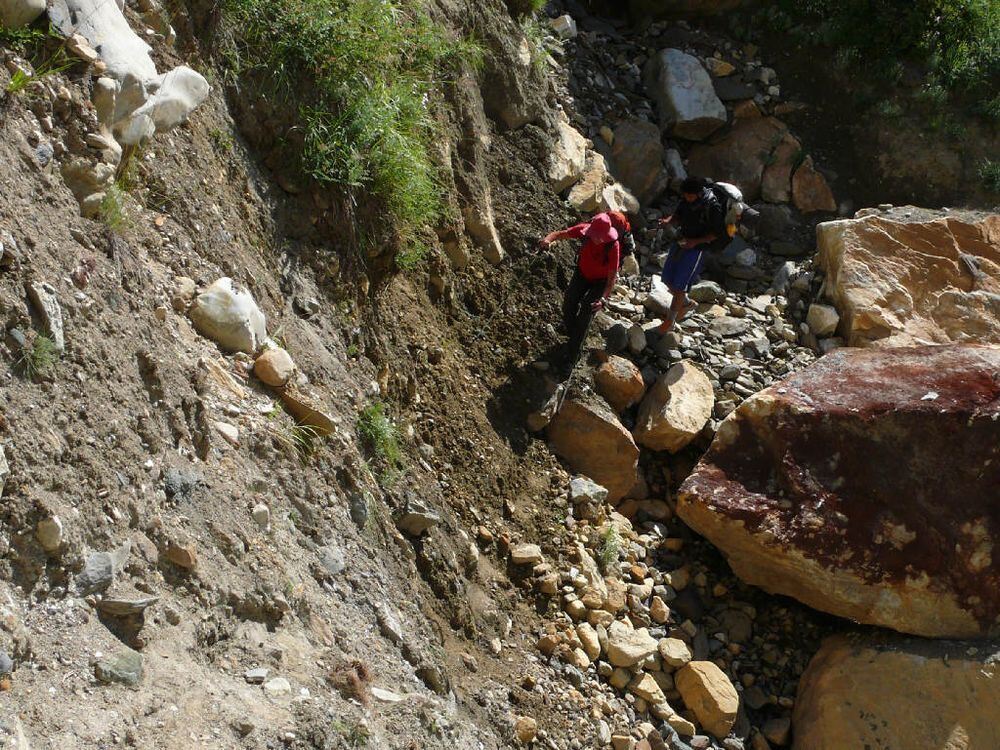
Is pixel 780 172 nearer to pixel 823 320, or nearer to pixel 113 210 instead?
pixel 823 320

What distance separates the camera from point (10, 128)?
132 inches

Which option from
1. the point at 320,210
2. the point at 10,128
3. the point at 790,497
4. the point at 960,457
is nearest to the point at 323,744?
the point at 10,128

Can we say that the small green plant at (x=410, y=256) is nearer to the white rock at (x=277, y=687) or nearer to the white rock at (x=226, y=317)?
the white rock at (x=226, y=317)

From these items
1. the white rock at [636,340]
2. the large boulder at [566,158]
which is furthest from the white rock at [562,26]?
the white rock at [636,340]

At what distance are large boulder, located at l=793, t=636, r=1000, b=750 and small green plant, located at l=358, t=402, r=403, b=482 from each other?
2787 mm

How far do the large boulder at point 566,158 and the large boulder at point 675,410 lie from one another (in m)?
1.52

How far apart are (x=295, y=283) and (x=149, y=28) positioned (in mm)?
1242

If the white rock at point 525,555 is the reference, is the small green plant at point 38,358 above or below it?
above

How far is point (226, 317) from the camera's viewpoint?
157 inches

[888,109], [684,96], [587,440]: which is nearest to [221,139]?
[587,440]

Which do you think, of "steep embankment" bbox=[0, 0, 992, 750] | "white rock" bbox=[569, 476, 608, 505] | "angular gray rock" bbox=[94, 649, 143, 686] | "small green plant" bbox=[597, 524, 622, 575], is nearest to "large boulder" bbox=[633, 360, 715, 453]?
"steep embankment" bbox=[0, 0, 992, 750]

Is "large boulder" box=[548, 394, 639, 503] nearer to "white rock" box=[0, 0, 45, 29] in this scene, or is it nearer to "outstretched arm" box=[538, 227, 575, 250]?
"outstretched arm" box=[538, 227, 575, 250]

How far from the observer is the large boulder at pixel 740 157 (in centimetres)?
859

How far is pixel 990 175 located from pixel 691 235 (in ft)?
11.3
